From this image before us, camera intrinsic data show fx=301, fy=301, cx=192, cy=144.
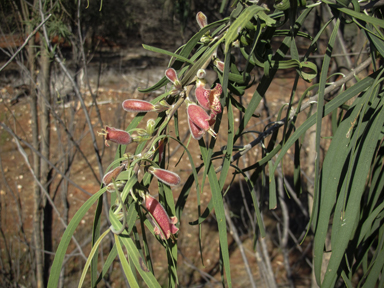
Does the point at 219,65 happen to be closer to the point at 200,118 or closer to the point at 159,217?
the point at 200,118

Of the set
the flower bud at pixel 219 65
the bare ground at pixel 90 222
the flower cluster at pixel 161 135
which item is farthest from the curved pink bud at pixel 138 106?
the bare ground at pixel 90 222

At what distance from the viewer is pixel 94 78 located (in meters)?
4.44

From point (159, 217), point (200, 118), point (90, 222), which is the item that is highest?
point (200, 118)

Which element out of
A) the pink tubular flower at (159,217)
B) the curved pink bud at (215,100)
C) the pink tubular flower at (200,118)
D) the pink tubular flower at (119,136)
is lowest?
the pink tubular flower at (159,217)

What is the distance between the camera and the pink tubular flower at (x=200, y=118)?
0.40 metres

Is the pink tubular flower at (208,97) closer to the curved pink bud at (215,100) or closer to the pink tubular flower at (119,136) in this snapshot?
the curved pink bud at (215,100)

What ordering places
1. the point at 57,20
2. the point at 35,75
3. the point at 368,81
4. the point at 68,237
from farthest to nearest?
the point at 35,75
the point at 57,20
the point at 368,81
the point at 68,237

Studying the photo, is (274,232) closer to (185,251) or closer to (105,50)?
(185,251)

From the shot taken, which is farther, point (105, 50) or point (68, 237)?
point (105, 50)

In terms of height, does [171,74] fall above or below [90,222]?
above

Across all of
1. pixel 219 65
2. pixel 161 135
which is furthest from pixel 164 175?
pixel 219 65

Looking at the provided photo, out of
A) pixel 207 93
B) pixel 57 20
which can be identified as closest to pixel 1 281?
pixel 57 20

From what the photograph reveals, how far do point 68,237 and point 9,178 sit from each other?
3346mm

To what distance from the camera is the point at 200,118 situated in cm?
40
